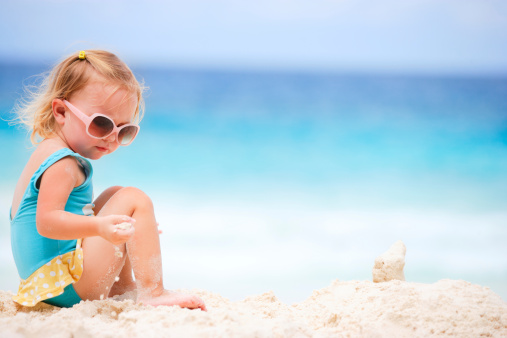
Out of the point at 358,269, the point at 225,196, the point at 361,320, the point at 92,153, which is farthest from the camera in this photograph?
the point at 225,196

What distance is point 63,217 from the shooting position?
1.55 meters

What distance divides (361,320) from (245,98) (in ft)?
17.9

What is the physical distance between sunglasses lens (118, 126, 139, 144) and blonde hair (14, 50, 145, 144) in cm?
14

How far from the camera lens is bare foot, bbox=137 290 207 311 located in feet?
5.68

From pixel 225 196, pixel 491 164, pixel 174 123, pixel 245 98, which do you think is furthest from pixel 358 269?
pixel 245 98

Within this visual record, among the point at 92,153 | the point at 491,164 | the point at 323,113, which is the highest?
the point at 323,113

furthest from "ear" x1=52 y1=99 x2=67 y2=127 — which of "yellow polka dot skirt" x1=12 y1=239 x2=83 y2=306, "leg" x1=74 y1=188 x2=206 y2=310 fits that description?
"yellow polka dot skirt" x1=12 y1=239 x2=83 y2=306

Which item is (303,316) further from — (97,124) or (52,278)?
(97,124)

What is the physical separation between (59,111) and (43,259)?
556 millimetres

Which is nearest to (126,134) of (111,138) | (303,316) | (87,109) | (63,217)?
(111,138)

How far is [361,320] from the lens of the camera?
1.70 metres

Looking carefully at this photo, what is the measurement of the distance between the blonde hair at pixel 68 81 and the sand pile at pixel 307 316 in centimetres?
70

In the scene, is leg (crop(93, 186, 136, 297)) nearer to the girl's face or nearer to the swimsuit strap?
the girl's face

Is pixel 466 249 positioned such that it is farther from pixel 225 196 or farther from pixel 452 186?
pixel 225 196
